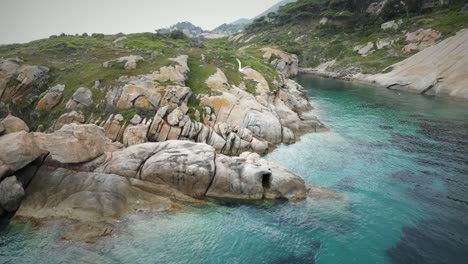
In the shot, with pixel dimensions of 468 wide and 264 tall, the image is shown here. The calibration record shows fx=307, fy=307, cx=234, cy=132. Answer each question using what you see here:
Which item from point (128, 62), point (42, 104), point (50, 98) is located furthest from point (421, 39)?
point (42, 104)

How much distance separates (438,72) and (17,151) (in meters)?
92.8

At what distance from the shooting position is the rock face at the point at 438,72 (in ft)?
250

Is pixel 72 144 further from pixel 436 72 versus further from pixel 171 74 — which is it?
pixel 436 72

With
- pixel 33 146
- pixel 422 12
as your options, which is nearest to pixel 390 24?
pixel 422 12

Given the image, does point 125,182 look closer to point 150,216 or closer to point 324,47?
point 150,216

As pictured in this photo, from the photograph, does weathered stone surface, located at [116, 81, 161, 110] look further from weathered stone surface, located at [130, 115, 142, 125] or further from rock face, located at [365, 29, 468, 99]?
rock face, located at [365, 29, 468, 99]

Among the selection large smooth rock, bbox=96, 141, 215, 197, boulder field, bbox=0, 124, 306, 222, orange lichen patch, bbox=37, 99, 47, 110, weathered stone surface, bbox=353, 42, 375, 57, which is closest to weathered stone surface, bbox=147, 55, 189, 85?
orange lichen patch, bbox=37, 99, 47, 110

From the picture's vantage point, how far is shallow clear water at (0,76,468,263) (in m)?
22.5

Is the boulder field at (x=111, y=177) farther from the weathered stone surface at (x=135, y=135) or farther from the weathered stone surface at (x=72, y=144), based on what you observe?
the weathered stone surface at (x=135, y=135)

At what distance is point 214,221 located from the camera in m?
26.9

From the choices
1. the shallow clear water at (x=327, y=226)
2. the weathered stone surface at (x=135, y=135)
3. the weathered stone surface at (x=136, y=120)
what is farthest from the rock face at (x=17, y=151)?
the weathered stone surface at (x=136, y=120)

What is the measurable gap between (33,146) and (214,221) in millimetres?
18186

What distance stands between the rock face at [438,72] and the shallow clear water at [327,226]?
44.4 m

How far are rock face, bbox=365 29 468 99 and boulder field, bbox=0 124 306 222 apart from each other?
6744cm
